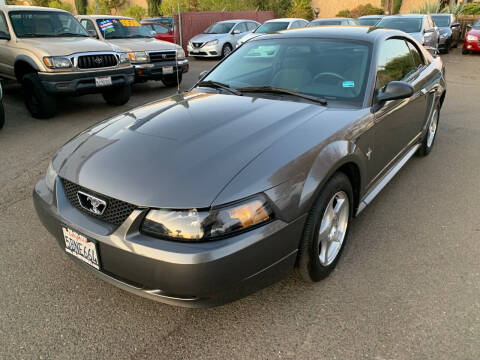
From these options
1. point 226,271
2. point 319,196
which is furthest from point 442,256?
point 226,271

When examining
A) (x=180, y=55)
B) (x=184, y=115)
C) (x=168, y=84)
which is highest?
(x=184, y=115)

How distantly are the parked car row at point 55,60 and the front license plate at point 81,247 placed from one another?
463cm

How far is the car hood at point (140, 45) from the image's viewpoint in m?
8.48

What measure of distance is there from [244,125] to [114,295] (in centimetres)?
136

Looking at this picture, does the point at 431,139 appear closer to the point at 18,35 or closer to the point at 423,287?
the point at 423,287

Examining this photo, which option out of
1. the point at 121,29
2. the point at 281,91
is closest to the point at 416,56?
the point at 281,91

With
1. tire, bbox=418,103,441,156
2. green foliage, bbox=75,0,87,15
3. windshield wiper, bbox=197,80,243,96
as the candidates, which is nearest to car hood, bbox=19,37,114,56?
windshield wiper, bbox=197,80,243,96

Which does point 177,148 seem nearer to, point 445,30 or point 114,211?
point 114,211

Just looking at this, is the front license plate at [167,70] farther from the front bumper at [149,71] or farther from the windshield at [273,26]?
the windshield at [273,26]

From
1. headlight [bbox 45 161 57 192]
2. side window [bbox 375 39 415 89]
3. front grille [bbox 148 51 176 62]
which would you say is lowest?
front grille [bbox 148 51 176 62]

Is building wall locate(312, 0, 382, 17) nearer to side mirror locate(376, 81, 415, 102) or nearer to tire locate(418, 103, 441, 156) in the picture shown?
tire locate(418, 103, 441, 156)

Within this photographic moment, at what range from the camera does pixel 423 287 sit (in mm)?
2516

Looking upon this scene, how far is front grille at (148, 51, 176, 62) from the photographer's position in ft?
28.0

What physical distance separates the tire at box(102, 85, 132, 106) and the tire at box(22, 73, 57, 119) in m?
1.19
